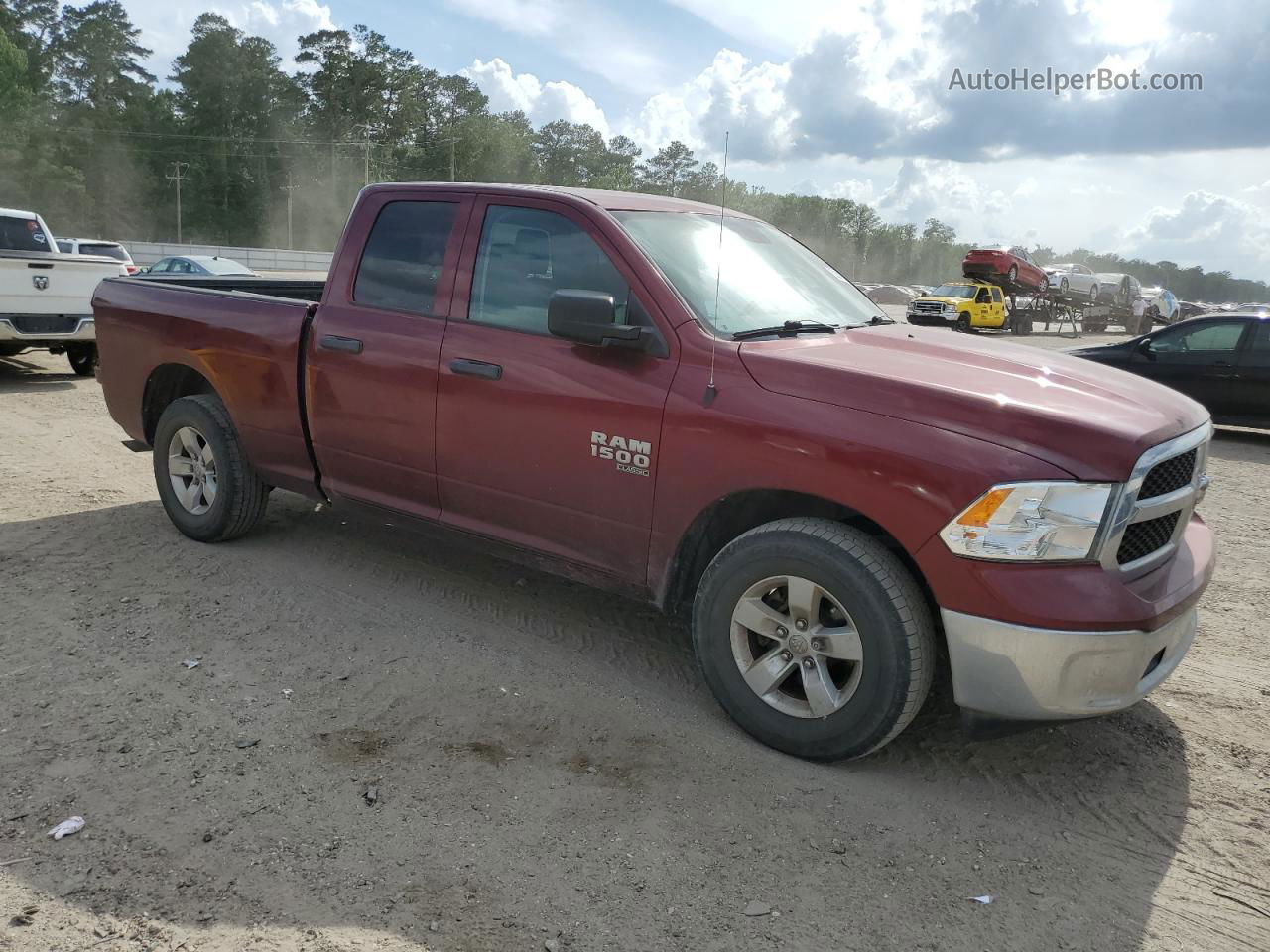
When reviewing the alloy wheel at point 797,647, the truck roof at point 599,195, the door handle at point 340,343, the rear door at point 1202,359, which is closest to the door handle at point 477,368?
the door handle at point 340,343

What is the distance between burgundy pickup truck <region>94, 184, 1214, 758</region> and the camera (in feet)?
9.86

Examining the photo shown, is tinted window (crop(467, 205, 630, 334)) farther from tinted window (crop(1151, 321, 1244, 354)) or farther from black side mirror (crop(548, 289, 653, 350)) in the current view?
tinted window (crop(1151, 321, 1244, 354))

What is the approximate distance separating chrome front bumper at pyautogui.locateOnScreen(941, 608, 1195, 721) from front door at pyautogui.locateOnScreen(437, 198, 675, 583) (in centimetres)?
125

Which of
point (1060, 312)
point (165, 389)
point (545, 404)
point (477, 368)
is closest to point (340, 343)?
point (477, 368)

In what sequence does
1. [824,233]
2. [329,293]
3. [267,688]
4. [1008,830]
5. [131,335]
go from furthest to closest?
[824,233]
[131,335]
[329,293]
[267,688]
[1008,830]

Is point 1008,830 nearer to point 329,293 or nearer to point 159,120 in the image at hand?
point 329,293

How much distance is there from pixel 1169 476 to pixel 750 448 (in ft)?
4.50

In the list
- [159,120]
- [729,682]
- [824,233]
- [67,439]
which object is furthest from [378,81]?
[729,682]

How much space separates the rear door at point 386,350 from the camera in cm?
438

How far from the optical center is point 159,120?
86.7 meters

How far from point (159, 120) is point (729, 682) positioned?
322ft

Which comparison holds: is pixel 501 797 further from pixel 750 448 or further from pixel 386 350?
pixel 386 350

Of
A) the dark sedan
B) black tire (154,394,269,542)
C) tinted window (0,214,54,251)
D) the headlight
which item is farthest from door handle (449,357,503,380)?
tinted window (0,214,54,251)

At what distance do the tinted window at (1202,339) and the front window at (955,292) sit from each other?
2359 cm
